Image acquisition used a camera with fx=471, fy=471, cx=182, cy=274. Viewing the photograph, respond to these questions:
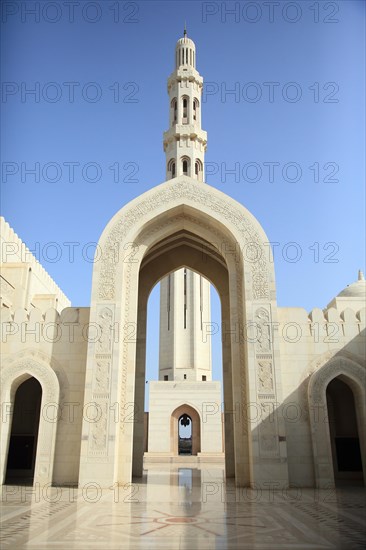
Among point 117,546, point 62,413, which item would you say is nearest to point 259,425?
point 62,413

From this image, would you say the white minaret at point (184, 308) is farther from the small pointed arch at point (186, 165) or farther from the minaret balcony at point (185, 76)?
the small pointed arch at point (186, 165)

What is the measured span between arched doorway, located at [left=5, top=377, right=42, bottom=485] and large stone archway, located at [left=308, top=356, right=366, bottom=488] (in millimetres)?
9064

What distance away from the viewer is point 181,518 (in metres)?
7.33

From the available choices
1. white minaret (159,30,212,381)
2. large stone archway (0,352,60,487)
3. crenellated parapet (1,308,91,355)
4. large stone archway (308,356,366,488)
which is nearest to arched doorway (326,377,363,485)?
large stone archway (308,356,366,488)

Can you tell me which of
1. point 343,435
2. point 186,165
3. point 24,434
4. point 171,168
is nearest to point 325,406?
point 343,435

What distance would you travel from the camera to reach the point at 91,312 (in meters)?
13.4

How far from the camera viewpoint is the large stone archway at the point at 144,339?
1218 centimetres

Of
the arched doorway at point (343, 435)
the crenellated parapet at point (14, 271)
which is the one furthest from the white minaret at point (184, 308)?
the arched doorway at point (343, 435)

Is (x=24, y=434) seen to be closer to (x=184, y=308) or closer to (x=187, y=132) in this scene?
(x=184, y=308)

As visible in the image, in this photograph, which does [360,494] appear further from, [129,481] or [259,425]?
[129,481]

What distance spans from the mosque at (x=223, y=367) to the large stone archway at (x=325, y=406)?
3 centimetres

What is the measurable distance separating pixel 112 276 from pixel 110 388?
10.5ft

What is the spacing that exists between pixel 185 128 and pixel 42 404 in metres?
14.5

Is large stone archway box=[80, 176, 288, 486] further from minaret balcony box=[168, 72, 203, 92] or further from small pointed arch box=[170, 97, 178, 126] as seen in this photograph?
minaret balcony box=[168, 72, 203, 92]
